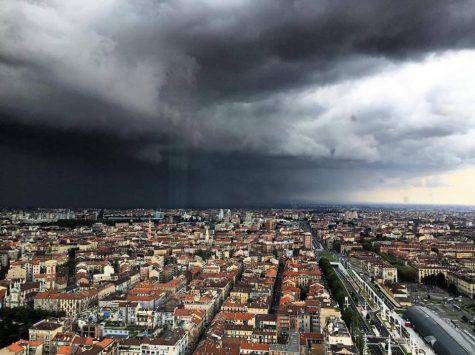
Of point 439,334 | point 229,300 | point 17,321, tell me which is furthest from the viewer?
point 229,300

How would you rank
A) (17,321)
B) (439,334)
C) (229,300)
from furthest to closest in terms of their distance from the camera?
(229,300), (17,321), (439,334)

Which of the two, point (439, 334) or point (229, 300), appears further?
point (229, 300)

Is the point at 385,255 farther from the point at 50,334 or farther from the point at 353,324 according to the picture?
the point at 50,334

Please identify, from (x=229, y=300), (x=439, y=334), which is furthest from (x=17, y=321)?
(x=439, y=334)

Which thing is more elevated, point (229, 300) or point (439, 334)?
point (229, 300)

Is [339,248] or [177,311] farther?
[339,248]

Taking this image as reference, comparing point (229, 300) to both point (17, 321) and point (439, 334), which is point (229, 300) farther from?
point (17, 321)

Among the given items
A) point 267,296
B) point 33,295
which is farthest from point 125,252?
point 267,296

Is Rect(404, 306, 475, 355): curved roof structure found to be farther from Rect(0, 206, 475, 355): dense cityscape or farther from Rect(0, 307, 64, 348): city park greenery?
Rect(0, 307, 64, 348): city park greenery
